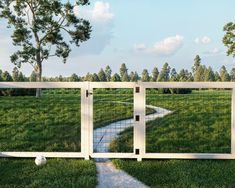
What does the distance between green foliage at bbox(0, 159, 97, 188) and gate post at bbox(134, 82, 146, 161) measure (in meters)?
0.96

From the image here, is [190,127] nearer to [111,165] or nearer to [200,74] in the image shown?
[111,165]

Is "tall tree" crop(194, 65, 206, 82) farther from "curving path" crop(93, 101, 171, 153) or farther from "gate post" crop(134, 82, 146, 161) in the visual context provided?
"gate post" crop(134, 82, 146, 161)

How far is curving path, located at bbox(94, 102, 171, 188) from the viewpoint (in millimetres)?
6055

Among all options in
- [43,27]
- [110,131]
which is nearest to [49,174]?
[110,131]

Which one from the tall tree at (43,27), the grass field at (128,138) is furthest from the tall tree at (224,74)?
the grass field at (128,138)

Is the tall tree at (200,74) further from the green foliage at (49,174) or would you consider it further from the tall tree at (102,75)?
the green foliage at (49,174)

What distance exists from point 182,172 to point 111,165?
137 centimetres

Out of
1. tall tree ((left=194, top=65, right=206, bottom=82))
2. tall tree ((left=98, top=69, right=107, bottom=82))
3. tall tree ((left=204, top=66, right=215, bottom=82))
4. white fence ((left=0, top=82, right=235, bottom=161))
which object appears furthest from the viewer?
tall tree ((left=194, top=65, right=206, bottom=82))

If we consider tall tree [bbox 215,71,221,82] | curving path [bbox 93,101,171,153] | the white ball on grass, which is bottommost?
the white ball on grass

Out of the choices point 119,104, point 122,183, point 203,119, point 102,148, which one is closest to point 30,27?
point 119,104

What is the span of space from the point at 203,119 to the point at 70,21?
24298mm

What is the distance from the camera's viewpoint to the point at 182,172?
6.65 m

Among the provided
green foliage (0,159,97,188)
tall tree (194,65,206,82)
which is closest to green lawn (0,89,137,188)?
green foliage (0,159,97,188)

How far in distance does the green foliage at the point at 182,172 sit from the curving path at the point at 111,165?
0.53 ft
